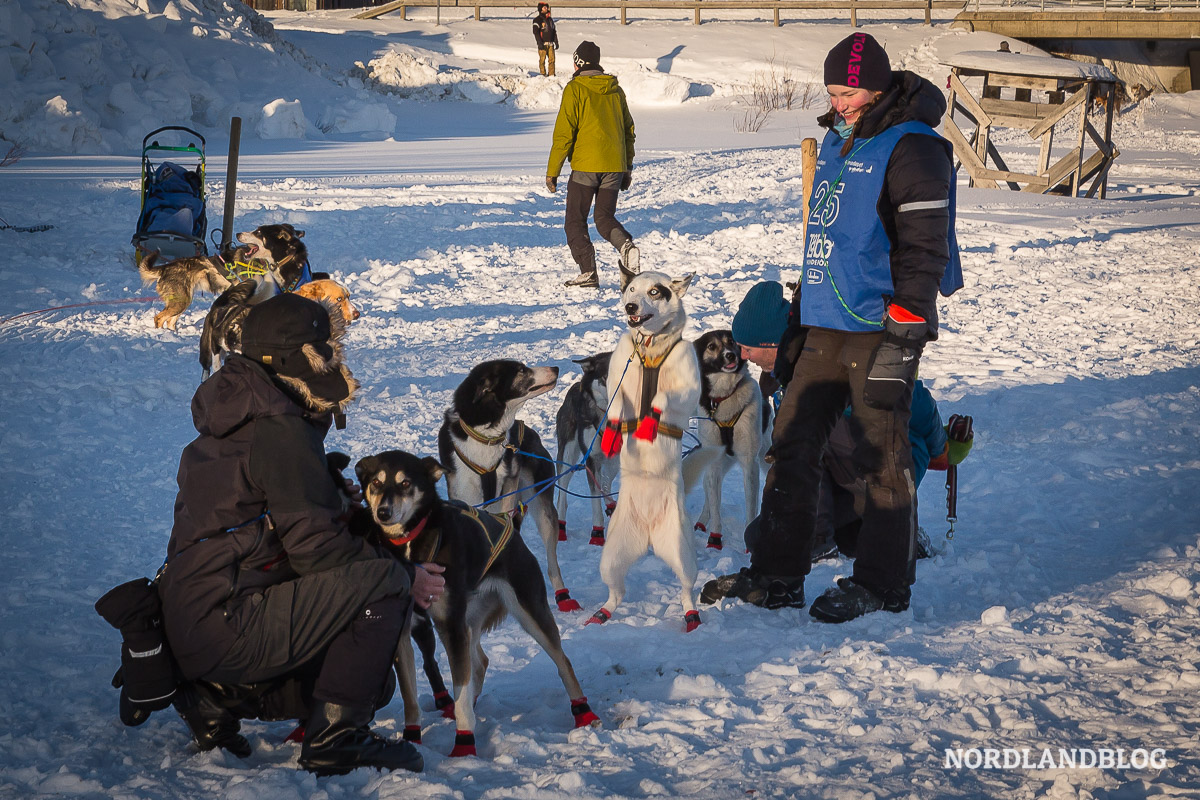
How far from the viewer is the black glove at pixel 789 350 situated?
13.6 feet

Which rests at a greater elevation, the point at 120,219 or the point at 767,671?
the point at 120,219

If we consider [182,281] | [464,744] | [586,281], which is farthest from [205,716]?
[586,281]

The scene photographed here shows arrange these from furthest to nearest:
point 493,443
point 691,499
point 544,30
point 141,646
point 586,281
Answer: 1. point 544,30
2. point 586,281
3. point 691,499
4. point 493,443
5. point 141,646

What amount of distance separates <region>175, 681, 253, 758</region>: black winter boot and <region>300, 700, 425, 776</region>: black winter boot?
243mm

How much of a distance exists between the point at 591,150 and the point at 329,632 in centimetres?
682

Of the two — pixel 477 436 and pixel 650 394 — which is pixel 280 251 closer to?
pixel 477 436

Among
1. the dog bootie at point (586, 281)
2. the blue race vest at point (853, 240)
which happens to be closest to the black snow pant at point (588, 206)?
the dog bootie at point (586, 281)

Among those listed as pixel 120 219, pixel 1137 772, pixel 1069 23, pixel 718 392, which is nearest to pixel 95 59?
pixel 120 219

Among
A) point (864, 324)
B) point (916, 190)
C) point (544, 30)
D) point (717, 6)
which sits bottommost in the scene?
point (864, 324)

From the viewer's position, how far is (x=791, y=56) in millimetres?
29172

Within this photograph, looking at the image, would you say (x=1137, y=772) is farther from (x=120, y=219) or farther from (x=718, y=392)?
(x=120, y=219)

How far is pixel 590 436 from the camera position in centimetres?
513

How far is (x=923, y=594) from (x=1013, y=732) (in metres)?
1.38
